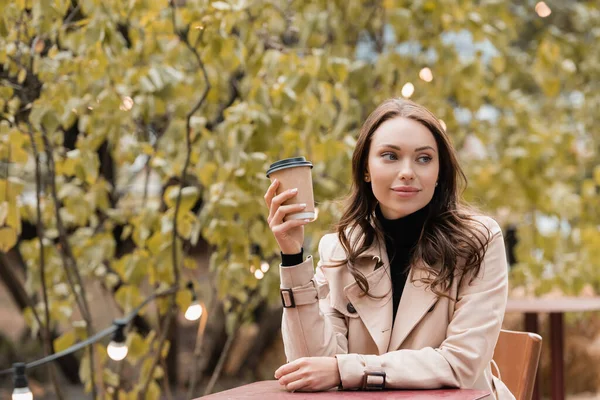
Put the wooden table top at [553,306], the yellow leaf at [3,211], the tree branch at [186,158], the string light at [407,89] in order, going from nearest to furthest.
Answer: the yellow leaf at [3,211] → the tree branch at [186,158] → the string light at [407,89] → the wooden table top at [553,306]

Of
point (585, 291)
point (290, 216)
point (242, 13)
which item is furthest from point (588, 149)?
point (290, 216)

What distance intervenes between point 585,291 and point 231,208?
3.87 metres

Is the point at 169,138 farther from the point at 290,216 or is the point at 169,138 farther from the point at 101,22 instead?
the point at 290,216

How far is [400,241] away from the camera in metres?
1.79

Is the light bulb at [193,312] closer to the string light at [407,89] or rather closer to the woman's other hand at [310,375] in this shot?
the string light at [407,89]

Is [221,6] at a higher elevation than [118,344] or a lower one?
higher

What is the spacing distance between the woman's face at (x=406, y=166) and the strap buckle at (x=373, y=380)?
361 mm

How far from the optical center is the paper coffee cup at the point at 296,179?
147 centimetres

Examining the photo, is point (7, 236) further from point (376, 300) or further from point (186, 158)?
point (376, 300)

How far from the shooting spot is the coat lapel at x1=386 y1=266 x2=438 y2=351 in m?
1.66

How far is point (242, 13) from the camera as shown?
9.97 feet

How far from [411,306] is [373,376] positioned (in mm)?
237

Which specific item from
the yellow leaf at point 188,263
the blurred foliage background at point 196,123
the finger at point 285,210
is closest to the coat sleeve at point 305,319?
the finger at point 285,210

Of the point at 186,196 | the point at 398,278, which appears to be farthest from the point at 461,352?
the point at 186,196
